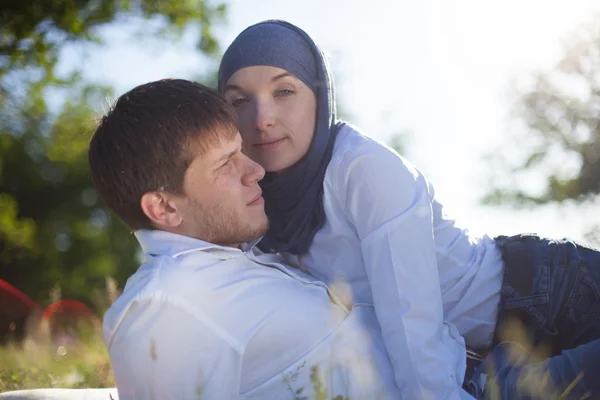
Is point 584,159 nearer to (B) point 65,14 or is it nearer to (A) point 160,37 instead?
(A) point 160,37

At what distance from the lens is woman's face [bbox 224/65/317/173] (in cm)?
355

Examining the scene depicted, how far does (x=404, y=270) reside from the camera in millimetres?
3053

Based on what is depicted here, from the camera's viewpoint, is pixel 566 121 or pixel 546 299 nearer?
pixel 546 299

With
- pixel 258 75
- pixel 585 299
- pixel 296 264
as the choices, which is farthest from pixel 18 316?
pixel 585 299

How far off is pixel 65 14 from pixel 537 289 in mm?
9853

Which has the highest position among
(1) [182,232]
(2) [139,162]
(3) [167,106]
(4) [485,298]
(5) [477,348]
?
(3) [167,106]

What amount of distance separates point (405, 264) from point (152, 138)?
1194 millimetres

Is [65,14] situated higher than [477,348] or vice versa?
[65,14]

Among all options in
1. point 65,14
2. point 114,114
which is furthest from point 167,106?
point 65,14

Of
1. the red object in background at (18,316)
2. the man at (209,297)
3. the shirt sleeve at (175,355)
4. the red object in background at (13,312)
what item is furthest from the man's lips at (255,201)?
the red object in background at (13,312)

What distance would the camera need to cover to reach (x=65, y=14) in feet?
37.7

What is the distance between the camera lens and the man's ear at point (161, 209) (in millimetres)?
3084

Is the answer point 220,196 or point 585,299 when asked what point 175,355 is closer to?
point 220,196

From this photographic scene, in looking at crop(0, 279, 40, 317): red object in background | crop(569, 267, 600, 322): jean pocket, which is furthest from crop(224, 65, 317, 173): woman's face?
crop(0, 279, 40, 317): red object in background
